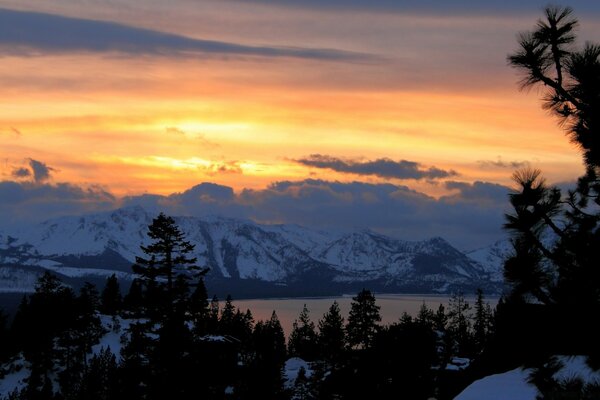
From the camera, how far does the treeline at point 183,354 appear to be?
114ft

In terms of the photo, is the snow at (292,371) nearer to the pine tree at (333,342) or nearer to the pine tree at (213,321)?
the pine tree at (333,342)

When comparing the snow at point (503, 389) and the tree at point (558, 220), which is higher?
the tree at point (558, 220)

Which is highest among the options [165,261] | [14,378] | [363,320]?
[165,261]

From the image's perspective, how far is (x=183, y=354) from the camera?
116ft

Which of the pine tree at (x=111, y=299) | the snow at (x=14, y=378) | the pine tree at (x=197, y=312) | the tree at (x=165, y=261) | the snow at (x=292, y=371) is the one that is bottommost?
the snow at (x=14, y=378)

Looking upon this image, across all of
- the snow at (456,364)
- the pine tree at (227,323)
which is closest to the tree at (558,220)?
the snow at (456,364)

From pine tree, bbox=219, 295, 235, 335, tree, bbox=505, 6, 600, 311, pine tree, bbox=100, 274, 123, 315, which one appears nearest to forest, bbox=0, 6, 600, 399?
tree, bbox=505, 6, 600, 311

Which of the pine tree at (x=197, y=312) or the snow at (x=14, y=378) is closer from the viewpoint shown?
the pine tree at (x=197, y=312)

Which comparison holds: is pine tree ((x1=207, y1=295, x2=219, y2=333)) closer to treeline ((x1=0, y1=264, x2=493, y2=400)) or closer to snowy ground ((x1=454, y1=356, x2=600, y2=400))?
treeline ((x1=0, y1=264, x2=493, y2=400))

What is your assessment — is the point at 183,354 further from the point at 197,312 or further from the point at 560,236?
the point at 560,236

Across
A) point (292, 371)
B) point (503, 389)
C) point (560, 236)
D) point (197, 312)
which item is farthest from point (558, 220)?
point (292, 371)

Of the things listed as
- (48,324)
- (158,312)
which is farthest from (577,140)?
(48,324)

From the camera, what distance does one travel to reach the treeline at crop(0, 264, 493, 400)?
34.7m

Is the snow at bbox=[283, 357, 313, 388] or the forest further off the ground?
the forest
